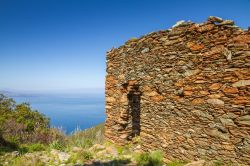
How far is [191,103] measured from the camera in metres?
5.97

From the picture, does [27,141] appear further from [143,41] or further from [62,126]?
[143,41]

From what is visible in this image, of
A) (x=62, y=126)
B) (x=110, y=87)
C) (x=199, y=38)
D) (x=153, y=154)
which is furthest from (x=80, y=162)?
(x=62, y=126)

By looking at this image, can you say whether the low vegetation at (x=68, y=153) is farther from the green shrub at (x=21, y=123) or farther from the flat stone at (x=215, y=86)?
the flat stone at (x=215, y=86)

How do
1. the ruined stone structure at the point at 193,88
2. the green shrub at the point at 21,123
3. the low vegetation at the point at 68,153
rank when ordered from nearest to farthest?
the ruined stone structure at the point at 193,88
the low vegetation at the point at 68,153
the green shrub at the point at 21,123

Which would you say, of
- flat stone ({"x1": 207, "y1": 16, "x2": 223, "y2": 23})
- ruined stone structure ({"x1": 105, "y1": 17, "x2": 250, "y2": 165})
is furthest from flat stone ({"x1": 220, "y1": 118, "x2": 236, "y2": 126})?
flat stone ({"x1": 207, "y1": 16, "x2": 223, "y2": 23})

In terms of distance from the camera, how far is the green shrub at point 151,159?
6515 millimetres

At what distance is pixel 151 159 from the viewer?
21.7ft

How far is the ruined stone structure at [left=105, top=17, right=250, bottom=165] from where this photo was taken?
5041 mm

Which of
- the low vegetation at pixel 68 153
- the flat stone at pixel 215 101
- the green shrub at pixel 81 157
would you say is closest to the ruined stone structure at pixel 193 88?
the flat stone at pixel 215 101

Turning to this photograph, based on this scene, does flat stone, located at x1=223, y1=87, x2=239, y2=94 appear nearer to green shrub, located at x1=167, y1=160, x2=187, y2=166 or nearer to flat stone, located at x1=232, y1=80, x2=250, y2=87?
flat stone, located at x1=232, y1=80, x2=250, y2=87

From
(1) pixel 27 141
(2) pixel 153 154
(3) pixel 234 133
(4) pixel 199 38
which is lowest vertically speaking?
(1) pixel 27 141

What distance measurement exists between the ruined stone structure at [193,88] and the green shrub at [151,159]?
0.21 meters

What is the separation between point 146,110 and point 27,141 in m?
6.42

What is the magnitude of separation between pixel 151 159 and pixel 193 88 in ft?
6.96
